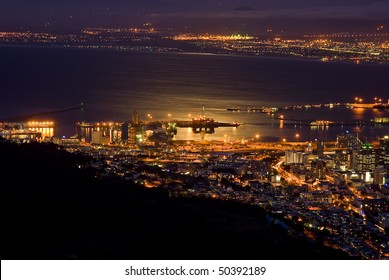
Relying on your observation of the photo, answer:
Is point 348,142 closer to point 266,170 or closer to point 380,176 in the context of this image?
point 380,176

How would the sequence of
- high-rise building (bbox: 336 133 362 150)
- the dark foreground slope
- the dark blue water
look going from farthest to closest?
1. the dark blue water
2. high-rise building (bbox: 336 133 362 150)
3. the dark foreground slope

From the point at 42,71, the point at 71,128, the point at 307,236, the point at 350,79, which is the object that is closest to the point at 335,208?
the point at 307,236

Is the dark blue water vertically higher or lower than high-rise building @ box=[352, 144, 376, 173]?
higher

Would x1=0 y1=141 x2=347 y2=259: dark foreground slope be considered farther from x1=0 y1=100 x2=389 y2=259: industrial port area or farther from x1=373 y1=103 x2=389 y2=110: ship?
x1=373 y1=103 x2=389 y2=110: ship

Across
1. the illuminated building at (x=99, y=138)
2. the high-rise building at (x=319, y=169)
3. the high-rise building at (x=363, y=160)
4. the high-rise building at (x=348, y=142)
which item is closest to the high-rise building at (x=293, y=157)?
the high-rise building at (x=319, y=169)

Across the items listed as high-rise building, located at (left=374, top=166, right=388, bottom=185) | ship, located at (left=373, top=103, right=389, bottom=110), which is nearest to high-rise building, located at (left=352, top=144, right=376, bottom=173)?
high-rise building, located at (left=374, top=166, right=388, bottom=185)

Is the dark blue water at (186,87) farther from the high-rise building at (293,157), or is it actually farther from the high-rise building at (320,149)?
the high-rise building at (293,157)
